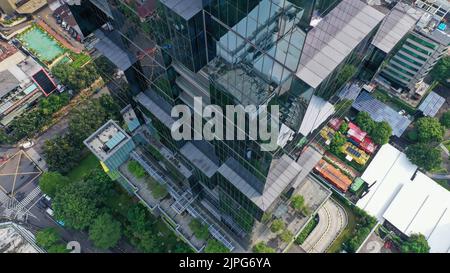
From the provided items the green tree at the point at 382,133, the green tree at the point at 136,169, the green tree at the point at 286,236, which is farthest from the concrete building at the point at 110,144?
the green tree at the point at 382,133

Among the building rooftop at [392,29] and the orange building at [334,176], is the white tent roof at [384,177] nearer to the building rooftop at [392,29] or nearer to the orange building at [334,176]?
the orange building at [334,176]

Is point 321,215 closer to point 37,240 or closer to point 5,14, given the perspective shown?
point 37,240

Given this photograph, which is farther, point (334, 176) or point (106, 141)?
point (334, 176)

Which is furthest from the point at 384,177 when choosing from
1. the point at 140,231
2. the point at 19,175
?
the point at 19,175

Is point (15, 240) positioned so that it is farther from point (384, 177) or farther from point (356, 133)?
point (384, 177)

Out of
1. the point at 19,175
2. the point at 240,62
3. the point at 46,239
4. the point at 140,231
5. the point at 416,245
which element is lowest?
the point at 46,239
